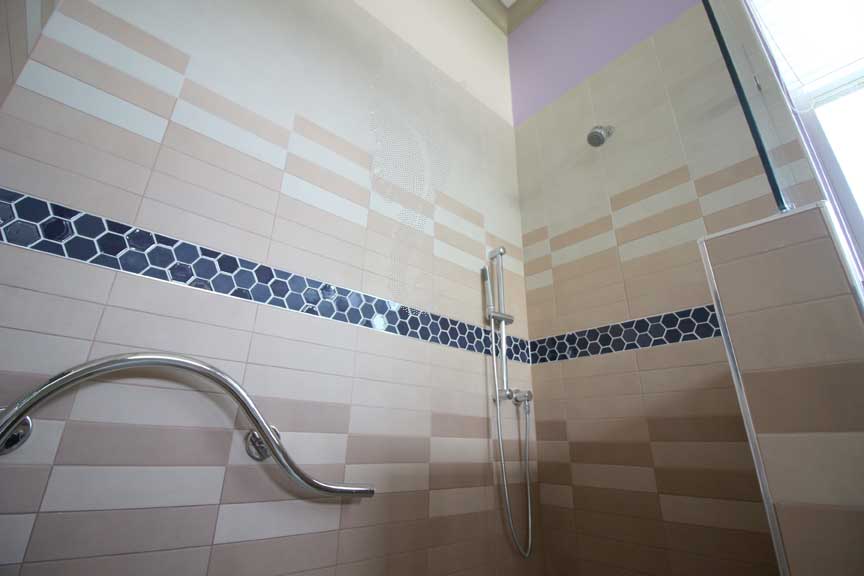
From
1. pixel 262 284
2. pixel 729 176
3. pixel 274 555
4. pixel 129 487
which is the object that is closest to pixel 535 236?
pixel 729 176

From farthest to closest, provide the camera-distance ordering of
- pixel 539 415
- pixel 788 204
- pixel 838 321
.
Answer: pixel 539 415, pixel 788 204, pixel 838 321

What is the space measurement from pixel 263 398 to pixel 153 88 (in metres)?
0.88

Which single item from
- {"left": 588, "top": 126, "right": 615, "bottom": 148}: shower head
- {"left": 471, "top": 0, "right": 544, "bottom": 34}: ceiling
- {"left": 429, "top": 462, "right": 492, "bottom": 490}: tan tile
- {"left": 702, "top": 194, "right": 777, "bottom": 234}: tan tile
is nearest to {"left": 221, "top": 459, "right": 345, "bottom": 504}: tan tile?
{"left": 429, "top": 462, "right": 492, "bottom": 490}: tan tile

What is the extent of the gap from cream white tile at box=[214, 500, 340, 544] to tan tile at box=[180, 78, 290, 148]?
1053 millimetres

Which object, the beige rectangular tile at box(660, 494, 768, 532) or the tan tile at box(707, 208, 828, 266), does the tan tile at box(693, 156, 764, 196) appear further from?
the beige rectangular tile at box(660, 494, 768, 532)

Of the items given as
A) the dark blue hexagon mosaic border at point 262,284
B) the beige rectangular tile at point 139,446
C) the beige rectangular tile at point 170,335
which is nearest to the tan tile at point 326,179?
the dark blue hexagon mosaic border at point 262,284

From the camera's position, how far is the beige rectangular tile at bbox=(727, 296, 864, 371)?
0.66 metres

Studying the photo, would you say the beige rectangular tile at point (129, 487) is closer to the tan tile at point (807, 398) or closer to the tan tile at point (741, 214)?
the tan tile at point (807, 398)

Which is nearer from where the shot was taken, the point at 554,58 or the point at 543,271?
the point at 543,271

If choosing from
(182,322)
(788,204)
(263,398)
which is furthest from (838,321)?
(182,322)

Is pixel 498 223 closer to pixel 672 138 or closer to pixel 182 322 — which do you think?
pixel 672 138

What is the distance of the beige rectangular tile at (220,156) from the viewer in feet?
3.39

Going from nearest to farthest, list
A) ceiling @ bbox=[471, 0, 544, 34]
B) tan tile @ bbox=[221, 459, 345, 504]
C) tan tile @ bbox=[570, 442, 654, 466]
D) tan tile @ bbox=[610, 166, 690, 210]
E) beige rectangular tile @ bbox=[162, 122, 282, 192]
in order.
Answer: tan tile @ bbox=[221, 459, 345, 504]
beige rectangular tile @ bbox=[162, 122, 282, 192]
tan tile @ bbox=[570, 442, 654, 466]
tan tile @ bbox=[610, 166, 690, 210]
ceiling @ bbox=[471, 0, 544, 34]

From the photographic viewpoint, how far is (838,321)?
666 mm
